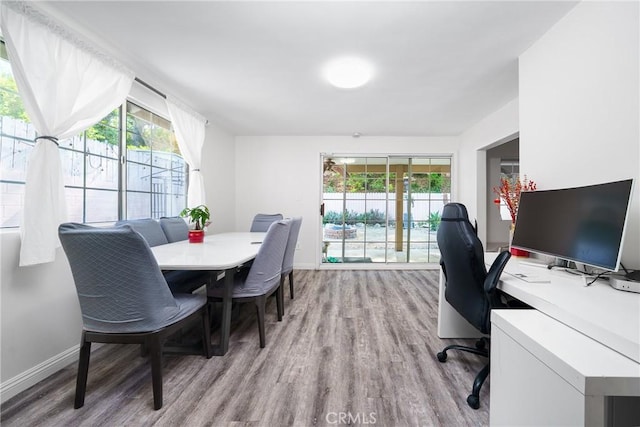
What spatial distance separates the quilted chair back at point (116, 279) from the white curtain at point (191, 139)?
78.1 inches

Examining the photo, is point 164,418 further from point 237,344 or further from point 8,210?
point 8,210

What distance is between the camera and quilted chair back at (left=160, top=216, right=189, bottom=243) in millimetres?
2688

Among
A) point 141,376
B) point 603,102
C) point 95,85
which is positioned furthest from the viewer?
point 95,85

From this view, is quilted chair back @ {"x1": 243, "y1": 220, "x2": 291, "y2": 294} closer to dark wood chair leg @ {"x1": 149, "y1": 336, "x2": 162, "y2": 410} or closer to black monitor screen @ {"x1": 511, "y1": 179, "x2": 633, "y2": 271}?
dark wood chair leg @ {"x1": 149, "y1": 336, "x2": 162, "y2": 410}

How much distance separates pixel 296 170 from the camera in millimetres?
4656

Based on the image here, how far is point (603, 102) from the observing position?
1.43 m

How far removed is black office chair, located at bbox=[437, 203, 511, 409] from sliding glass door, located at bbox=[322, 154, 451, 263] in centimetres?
306

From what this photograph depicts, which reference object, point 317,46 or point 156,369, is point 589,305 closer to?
point 156,369

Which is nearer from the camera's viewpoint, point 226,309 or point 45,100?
point 45,100

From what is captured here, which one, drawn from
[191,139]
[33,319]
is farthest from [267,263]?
[191,139]

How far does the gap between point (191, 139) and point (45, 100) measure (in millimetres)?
1648

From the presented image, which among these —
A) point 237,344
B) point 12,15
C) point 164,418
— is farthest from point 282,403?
point 12,15

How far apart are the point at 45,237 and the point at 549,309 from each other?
2723mm

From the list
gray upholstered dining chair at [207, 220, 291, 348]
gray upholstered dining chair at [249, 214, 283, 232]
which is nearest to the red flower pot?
gray upholstered dining chair at [207, 220, 291, 348]
